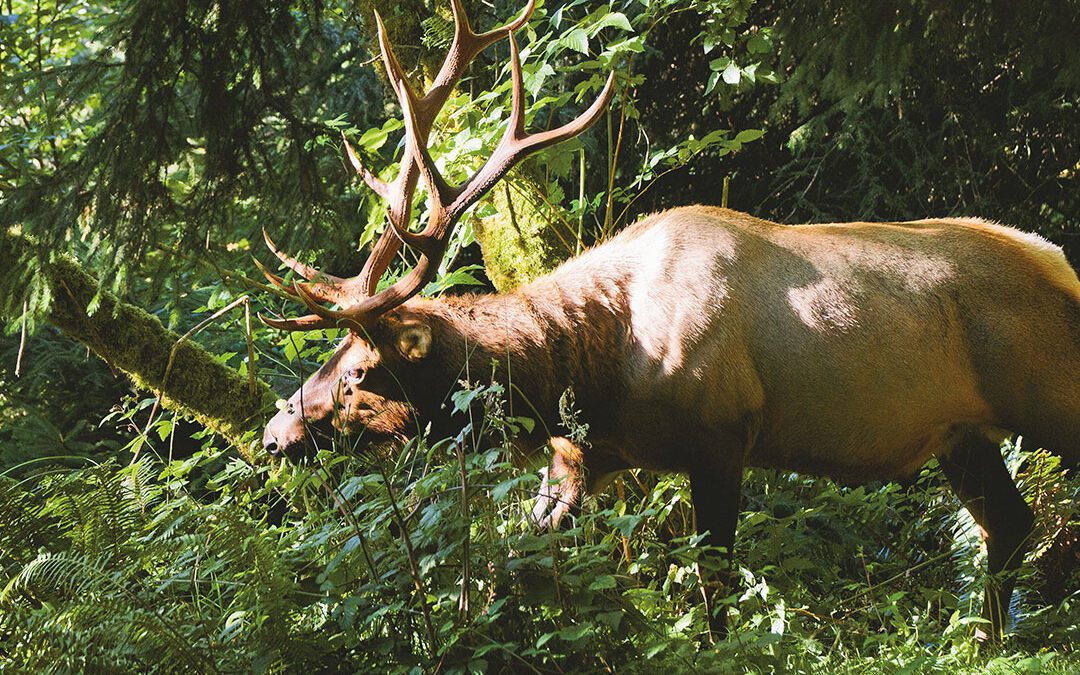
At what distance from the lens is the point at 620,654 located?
2891 mm

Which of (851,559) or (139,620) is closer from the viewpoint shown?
(139,620)

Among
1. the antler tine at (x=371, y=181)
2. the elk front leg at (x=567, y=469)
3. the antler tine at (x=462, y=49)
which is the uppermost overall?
the antler tine at (x=462, y=49)

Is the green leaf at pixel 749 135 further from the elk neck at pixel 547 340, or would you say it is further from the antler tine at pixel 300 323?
the antler tine at pixel 300 323

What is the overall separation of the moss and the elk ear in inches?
54.9

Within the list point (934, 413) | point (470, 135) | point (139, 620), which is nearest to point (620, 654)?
point (139, 620)

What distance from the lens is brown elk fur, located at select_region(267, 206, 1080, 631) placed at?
14.3 ft

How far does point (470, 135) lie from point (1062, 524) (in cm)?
352

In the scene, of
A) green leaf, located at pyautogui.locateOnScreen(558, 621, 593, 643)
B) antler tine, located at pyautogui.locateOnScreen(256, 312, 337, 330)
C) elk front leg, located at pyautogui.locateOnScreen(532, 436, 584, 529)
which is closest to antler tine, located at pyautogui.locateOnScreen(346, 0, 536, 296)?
antler tine, located at pyautogui.locateOnScreen(256, 312, 337, 330)

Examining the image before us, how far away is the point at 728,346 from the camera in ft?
14.3

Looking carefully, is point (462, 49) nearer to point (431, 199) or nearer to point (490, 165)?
point (490, 165)

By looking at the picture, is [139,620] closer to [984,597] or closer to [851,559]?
[984,597]

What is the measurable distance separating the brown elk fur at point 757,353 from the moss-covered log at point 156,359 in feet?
3.82

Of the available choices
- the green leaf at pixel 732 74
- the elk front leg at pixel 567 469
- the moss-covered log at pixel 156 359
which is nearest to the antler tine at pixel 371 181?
the moss-covered log at pixel 156 359

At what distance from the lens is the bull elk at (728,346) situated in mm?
4375
